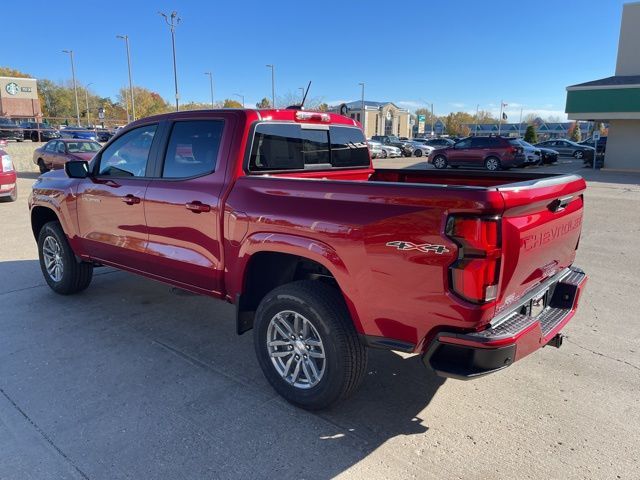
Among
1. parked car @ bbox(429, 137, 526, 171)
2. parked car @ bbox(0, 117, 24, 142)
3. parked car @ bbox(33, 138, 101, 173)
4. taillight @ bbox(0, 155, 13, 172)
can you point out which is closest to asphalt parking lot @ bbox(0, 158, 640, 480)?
taillight @ bbox(0, 155, 13, 172)

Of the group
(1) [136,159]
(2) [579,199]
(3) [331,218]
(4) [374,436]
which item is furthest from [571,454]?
(1) [136,159]

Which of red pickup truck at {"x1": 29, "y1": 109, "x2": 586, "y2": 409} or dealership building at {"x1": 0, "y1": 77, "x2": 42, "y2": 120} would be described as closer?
red pickup truck at {"x1": 29, "y1": 109, "x2": 586, "y2": 409}

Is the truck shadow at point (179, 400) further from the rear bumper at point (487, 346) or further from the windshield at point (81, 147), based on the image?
the windshield at point (81, 147)

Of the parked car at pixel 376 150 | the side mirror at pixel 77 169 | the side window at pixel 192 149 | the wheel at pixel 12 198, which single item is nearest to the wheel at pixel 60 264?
the side mirror at pixel 77 169

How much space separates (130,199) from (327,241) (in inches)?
90.8

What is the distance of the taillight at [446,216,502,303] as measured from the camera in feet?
7.82

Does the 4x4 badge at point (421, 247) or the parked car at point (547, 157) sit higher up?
the 4x4 badge at point (421, 247)

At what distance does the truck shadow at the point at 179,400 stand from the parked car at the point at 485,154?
73.3 feet

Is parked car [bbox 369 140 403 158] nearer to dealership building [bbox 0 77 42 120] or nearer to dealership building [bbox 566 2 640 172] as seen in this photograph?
dealership building [bbox 566 2 640 172]

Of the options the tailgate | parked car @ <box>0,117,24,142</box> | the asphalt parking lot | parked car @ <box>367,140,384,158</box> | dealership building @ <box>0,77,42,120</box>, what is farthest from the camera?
dealership building @ <box>0,77,42,120</box>

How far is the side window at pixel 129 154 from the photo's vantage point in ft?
14.3

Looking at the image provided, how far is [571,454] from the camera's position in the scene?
2846 mm

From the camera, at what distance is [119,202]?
178 inches

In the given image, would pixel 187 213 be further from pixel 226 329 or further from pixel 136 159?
pixel 226 329
